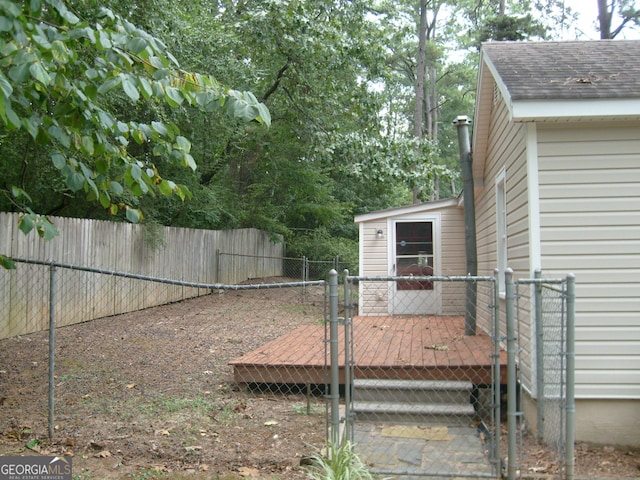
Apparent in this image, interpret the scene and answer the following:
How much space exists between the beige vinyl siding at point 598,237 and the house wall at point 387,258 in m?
6.22

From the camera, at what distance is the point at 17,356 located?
22.6 feet

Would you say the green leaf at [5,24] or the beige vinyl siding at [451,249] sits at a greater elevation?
the green leaf at [5,24]

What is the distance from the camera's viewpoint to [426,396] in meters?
5.38

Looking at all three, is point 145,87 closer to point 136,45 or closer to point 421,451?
point 136,45

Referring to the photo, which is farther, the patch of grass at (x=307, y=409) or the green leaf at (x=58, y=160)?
the patch of grass at (x=307, y=409)

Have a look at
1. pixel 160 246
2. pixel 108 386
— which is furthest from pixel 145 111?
pixel 108 386

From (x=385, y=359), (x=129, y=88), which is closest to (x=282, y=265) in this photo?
(x=385, y=359)

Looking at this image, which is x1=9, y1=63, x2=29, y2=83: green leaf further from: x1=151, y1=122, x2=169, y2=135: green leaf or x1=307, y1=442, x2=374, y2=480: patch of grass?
x1=307, y1=442, x2=374, y2=480: patch of grass

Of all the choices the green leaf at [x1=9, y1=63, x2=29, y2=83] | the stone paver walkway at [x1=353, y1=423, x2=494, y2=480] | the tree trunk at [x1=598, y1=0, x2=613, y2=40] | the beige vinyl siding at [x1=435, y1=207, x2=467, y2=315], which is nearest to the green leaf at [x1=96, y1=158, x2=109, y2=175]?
the green leaf at [x1=9, y1=63, x2=29, y2=83]

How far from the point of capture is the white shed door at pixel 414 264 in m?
11.3

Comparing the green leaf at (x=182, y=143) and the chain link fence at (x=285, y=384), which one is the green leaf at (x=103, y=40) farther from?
the chain link fence at (x=285, y=384)

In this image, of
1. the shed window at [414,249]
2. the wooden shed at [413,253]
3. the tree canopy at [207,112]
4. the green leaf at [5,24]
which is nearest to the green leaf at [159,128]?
the tree canopy at [207,112]

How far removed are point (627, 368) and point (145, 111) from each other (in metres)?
8.93

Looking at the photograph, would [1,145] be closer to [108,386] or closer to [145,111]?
[145,111]
